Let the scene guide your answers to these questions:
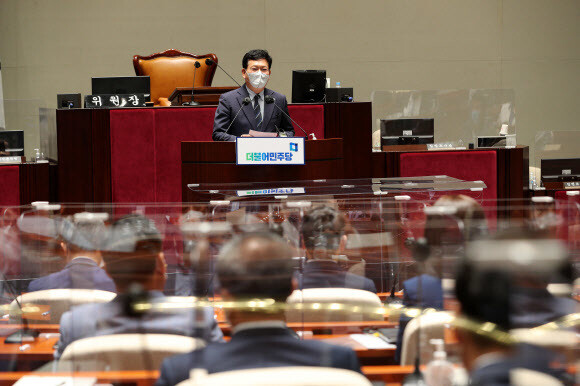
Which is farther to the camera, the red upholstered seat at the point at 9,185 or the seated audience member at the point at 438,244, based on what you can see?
the red upholstered seat at the point at 9,185

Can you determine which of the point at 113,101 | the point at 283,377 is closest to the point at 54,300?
the point at 283,377

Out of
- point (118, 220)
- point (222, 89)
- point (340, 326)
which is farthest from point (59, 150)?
point (340, 326)

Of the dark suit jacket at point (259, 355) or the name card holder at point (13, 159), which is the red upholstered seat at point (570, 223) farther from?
the name card holder at point (13, 159)

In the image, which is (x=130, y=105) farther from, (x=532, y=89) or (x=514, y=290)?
(x=532, y=89)

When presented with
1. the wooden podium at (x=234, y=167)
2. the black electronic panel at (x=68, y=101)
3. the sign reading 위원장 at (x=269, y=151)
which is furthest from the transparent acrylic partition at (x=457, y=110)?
the sign reading 위원장 at (x=269, y=151)

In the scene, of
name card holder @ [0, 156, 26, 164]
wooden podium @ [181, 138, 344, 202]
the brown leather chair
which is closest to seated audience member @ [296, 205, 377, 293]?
wooden podium @ [181, 138, 344, 202]

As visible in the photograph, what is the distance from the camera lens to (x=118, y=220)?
184cm

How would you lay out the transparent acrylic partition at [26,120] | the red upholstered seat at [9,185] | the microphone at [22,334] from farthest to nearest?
the transparent acrylic partition at [26,120]
the red upholstered seat at [9,185]
the microphone at [22,334]

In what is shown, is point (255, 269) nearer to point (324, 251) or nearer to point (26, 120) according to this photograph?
point (324, 251)

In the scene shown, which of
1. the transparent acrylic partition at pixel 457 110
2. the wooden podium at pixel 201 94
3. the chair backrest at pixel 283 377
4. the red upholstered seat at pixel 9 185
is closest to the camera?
the chair backrest at pixel 283 377

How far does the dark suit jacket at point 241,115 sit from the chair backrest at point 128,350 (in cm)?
299

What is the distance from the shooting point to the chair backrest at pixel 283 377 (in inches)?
52.1

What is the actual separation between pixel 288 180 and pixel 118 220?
86.2 inches

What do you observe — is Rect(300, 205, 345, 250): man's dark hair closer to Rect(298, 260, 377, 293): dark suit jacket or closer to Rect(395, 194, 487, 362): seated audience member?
Rect(298, 260, 377, 293): dark suit jacket
